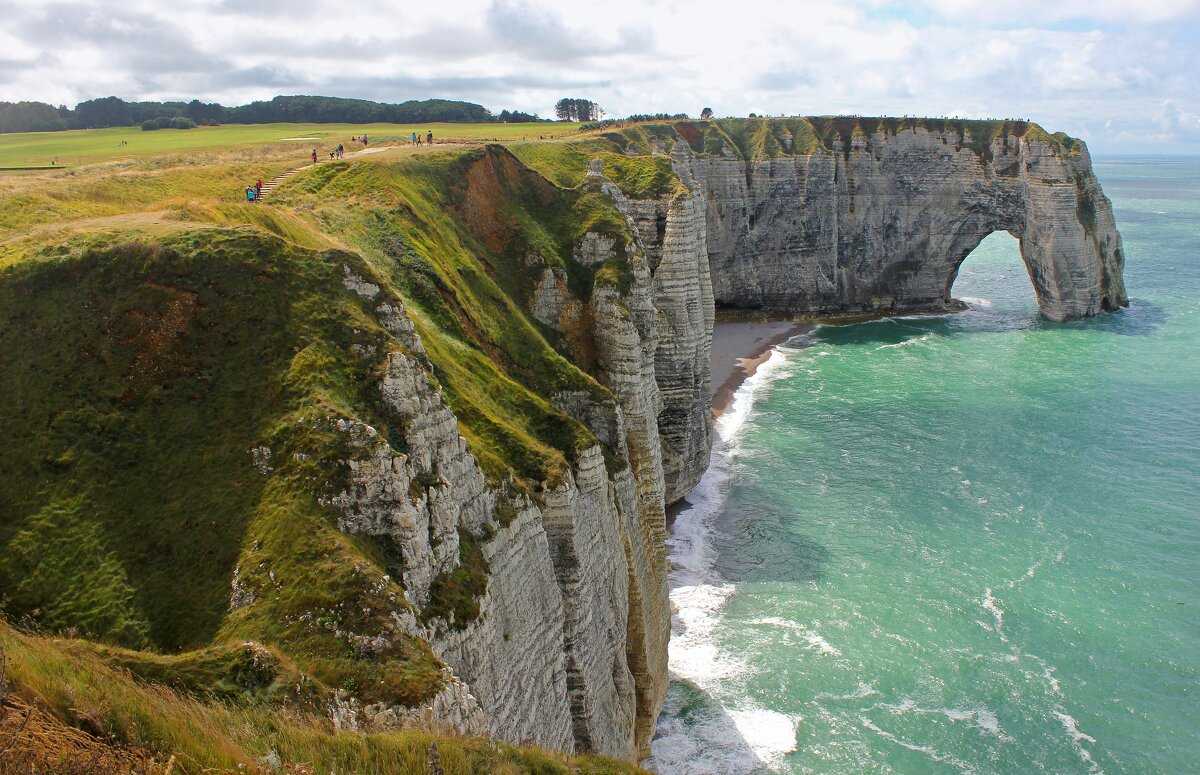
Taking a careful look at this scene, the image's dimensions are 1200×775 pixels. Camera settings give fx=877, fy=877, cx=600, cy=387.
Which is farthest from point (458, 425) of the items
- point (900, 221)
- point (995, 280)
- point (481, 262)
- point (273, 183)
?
point (995, 280)

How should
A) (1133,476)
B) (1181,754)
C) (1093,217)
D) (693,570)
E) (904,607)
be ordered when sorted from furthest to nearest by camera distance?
(1093,217)
(1133,476)
(693,570)
(904,607)
(1181,754)

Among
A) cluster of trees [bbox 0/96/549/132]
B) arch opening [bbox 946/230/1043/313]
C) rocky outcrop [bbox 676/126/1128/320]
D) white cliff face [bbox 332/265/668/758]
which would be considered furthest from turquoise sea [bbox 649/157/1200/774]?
cluster of trees [bbox 0/96/549/132]

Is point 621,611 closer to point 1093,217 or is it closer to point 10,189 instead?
point 10,189

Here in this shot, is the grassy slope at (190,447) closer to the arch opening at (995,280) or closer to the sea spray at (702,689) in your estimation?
the sea spray at (702,689)

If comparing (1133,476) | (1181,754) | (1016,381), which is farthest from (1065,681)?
(1016,381)

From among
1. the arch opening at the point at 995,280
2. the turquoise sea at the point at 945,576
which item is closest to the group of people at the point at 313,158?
the turquoise sea at the point at 945,576

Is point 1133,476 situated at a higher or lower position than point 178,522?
lower

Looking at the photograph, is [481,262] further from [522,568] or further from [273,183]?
[522,568]
